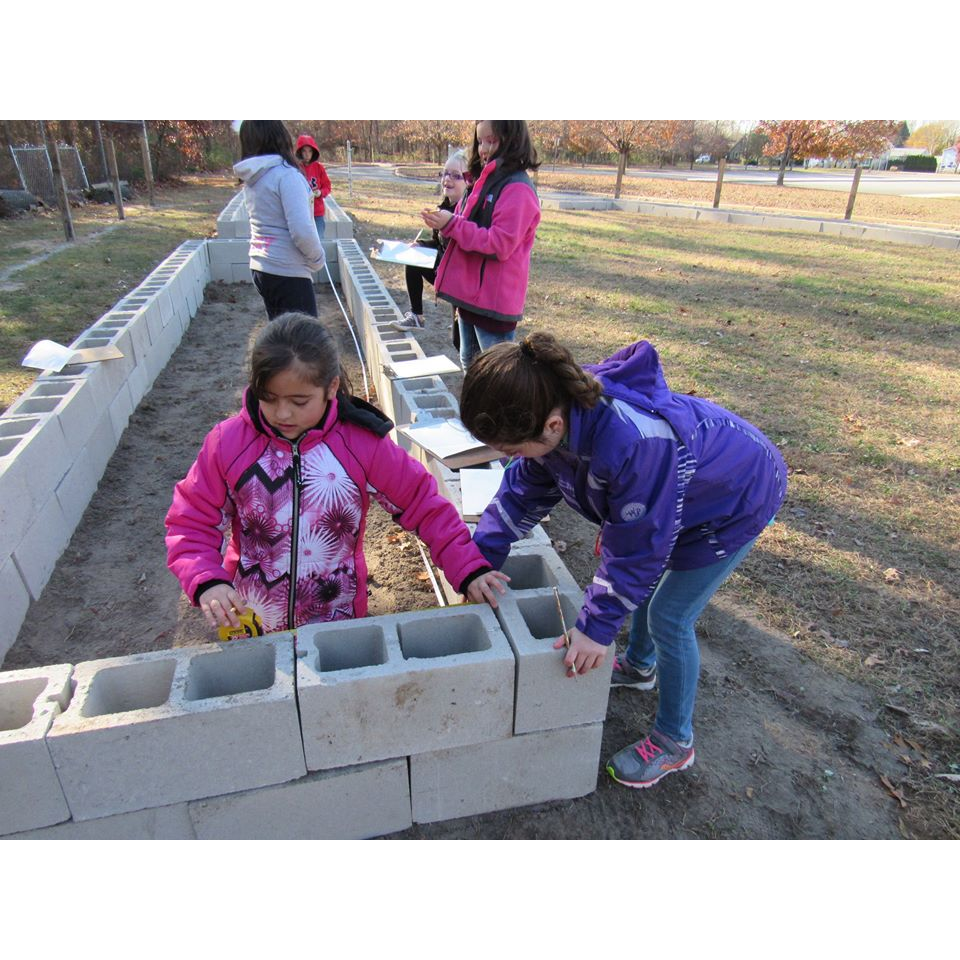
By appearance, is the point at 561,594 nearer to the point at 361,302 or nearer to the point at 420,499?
the point at 420,499

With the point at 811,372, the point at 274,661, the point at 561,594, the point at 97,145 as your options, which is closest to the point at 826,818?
the point at 561,594

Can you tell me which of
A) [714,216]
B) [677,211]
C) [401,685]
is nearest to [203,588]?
[401,685]

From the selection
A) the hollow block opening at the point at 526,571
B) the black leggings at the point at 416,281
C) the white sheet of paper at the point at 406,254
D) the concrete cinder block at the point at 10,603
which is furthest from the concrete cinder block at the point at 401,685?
the black leggings at the point at 416,281

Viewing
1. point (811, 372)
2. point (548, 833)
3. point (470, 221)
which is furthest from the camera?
point (811, 372)

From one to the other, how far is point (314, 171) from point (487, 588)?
28.8 ft

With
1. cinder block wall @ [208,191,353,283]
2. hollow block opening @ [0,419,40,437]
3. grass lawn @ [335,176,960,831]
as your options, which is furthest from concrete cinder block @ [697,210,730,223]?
hollow block opening @ [0,419,40,437]

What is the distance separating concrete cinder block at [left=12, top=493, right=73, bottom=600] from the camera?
3.29m

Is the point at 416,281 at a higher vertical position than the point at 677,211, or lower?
higher

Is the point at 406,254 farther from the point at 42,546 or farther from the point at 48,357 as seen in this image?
the point at 42,546

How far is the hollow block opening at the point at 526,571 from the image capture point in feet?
8.23

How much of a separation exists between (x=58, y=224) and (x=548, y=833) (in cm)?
1610

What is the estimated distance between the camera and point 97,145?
21.0 metres

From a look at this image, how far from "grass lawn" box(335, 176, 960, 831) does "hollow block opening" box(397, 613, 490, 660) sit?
1.68 meters

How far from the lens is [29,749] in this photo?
1754 mm
